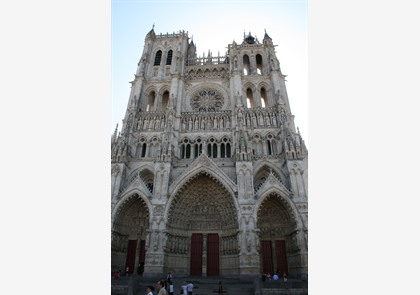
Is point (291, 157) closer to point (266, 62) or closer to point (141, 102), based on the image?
point (266, 62)

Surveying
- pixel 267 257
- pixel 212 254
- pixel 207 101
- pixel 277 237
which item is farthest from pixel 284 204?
pixel 207 101

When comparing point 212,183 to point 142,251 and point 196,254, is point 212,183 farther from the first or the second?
point 142,251

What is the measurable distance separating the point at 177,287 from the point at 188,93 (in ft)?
60.9

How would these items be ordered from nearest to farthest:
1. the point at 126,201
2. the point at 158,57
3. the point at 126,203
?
the point at 126,201 < the point at 126,203 < the point at 158,57

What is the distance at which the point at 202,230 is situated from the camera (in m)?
19.6

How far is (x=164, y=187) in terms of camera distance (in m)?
18.8

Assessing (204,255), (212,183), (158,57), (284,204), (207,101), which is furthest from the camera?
(158,57)

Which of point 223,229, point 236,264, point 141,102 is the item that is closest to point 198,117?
point 141,102

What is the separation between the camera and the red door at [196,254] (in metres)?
18.3

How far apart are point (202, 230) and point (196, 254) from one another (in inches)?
71.5

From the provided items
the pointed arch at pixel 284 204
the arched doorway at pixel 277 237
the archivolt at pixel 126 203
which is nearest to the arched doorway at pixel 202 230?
the pointed arch at pixel 284 204

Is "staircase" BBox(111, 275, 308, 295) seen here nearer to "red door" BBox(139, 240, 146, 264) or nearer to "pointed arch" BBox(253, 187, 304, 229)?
"red door" BBox(139, 240, 146, 264)

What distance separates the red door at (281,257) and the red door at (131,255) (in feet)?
36.2

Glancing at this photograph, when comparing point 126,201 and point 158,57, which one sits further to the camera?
point 158,57
